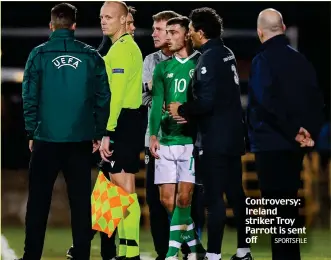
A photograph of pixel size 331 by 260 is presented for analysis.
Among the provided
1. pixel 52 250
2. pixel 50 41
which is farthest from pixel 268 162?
pixel 52 250

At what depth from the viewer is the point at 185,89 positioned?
888 cm

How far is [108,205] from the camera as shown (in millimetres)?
8992

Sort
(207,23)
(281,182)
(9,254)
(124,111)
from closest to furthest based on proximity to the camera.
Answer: (281,182)
(207,23)
(124,111)
(9,254)

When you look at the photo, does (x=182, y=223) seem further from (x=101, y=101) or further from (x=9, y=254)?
(x=9, y=254)

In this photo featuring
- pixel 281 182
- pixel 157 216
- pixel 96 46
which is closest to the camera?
pixel 281 182

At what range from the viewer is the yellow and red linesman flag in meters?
8.95

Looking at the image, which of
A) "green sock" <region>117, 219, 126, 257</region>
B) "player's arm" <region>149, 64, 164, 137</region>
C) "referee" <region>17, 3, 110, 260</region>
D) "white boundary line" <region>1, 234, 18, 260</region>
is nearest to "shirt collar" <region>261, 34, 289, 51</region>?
"player's arm" <region>149, 64, 164, 137</region>

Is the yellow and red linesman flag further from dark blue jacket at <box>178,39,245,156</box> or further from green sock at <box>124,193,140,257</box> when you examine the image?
dark blue jacket at <box>178,39,245,156</box>

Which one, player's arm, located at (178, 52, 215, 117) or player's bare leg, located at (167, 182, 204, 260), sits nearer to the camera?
player's arm, located at (178, 52, 215, 117)

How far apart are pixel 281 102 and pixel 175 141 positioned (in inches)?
47.9

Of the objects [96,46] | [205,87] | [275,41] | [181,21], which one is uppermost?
[96,46]

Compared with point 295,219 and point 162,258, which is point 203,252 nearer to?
point 162,258

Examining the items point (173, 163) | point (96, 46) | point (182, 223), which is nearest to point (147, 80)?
point (173, 163)

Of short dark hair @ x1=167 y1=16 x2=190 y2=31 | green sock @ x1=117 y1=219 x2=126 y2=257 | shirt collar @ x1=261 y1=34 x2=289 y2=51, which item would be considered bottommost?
green sock @ x1=117 y1=219 x2=126 y2=257
